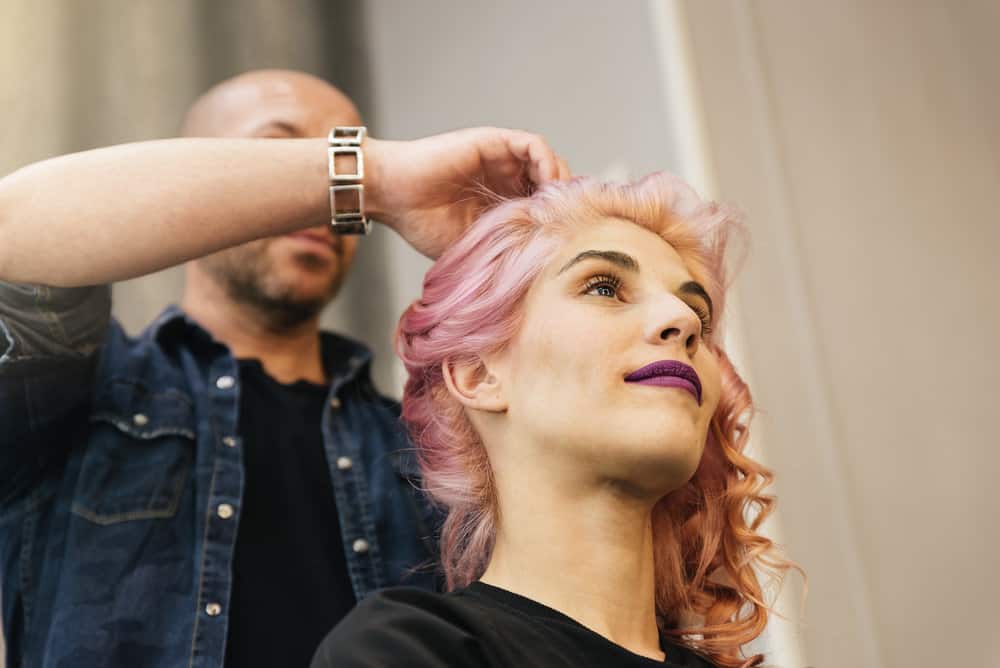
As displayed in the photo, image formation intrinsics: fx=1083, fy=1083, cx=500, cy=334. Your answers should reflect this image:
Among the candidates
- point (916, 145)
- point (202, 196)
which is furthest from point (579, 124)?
point (202, 196)

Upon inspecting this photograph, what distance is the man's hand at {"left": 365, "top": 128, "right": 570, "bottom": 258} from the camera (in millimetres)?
1295

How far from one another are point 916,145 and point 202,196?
1.51 m

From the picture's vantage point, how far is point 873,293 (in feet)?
6.59

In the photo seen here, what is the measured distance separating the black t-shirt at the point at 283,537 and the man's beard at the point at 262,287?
105 mm

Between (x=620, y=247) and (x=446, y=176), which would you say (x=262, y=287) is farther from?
(x=620, y=247)

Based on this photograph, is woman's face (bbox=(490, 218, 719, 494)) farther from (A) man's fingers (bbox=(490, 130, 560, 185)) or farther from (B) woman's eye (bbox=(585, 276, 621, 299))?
(A) man's fingers (bbox=(490, 130, 560, 185))

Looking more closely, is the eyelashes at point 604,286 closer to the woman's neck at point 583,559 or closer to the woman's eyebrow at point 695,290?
the woman's eyebrow at point 695,290

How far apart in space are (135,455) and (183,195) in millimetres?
484

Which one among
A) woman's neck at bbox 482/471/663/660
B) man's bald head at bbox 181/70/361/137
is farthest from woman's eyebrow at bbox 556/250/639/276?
man's bald head at bbox 181/70/361/137

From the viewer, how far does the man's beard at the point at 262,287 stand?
1.82m

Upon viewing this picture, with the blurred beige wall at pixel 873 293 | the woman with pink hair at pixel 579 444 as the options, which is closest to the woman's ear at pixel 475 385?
the woman with pink hair at pixel 579 444

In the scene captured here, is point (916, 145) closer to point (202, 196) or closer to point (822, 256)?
point (822, 256)

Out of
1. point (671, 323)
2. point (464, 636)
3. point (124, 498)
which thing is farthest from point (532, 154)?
point (124, 498)

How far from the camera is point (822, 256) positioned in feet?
6.49
